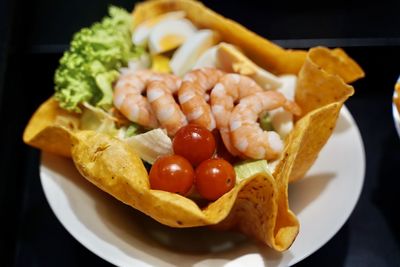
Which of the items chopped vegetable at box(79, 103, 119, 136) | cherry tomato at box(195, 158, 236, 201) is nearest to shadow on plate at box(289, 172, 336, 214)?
cherry tomato at box(195, 158, 236, 201)

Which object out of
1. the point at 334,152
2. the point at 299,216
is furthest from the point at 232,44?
the point at 299,216

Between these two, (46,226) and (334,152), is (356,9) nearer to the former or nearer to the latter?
(334,152)

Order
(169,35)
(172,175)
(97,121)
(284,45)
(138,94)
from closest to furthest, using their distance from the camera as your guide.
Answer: (172,175) < (138,94) < (97,121) < (169,35) < (284,45)

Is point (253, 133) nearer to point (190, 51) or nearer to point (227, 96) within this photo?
point (227, 96)

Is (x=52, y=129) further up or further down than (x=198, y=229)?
further up

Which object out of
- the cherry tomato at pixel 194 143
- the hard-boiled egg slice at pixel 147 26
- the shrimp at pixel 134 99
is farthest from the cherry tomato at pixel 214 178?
the hard-boiled egg slice at pixel 147 26

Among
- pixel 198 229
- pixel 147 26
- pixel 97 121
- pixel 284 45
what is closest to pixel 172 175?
pixel 198 229
